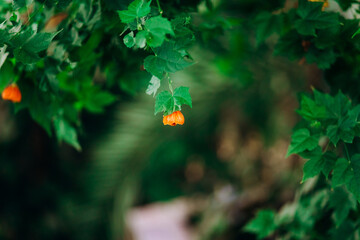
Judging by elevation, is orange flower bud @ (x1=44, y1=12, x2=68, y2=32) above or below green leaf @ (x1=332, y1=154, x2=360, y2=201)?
above

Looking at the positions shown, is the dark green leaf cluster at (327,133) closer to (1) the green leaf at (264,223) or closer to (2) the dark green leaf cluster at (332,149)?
(2) the dark green leaf cluster at (332,149)

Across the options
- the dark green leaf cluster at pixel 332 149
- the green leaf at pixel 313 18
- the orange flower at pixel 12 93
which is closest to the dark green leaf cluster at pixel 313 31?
the green leaf at pixel 313 18

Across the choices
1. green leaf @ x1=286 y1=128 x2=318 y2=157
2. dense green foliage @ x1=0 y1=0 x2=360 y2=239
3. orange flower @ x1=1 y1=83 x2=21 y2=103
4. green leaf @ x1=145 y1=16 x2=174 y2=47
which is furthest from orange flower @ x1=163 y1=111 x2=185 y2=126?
orange flower @ x1=1 y1=83 x2=21 y2=103

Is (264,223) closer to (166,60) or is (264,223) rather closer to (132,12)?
(166,60)

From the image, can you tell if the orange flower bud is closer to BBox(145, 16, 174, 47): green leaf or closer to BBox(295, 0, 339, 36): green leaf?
BBox(145, 16, 174, 47): green leaf

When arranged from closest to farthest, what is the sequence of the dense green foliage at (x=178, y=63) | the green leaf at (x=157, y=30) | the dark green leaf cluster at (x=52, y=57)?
1. the green leaf at (x=157, y=30)
2. the dense green foliage at (x=178, y=63)
3. the dark green leaf cluster at (x=52, y=57)

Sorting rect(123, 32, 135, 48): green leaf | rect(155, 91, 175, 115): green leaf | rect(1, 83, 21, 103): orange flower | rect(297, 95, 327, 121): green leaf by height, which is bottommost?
rect(297, 95, 327, 121): green leaf

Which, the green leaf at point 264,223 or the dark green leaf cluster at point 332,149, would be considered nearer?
the dark green leaf cluster at point 332,149
